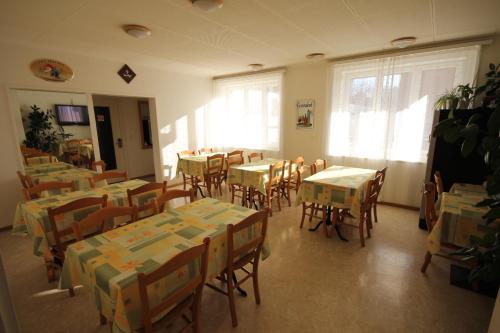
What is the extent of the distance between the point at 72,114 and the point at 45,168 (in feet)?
3.21

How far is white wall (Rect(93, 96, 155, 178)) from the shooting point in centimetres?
560

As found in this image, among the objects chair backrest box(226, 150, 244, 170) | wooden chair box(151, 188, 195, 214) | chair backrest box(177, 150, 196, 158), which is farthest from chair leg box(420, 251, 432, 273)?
chair backrest box(177, 150, 196, 158)

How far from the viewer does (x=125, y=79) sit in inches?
176

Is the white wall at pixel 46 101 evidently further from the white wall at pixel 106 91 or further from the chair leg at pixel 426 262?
the chair leg at pixel 426 262

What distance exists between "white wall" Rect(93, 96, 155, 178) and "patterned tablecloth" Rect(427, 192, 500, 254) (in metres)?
6.04

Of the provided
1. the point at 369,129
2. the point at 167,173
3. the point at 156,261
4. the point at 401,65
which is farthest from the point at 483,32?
the point at 167,173

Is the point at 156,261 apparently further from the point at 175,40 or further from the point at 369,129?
the point at 369,129

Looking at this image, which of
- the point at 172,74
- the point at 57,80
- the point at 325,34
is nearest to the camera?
the point at 325,34

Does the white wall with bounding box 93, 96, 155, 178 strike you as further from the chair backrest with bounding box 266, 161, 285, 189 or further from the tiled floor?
the chair backrest with bounding box 266, 161, 285, 189

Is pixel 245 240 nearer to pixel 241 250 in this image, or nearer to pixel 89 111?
pixel 241 250

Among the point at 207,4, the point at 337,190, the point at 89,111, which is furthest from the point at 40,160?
the point at 337,190

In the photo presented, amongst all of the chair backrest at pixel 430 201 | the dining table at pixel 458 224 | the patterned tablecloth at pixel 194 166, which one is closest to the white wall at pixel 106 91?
the patterned tablecloth at pixel 194 166

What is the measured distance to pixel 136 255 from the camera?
1.38 meters

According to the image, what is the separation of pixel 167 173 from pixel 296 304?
434cm
